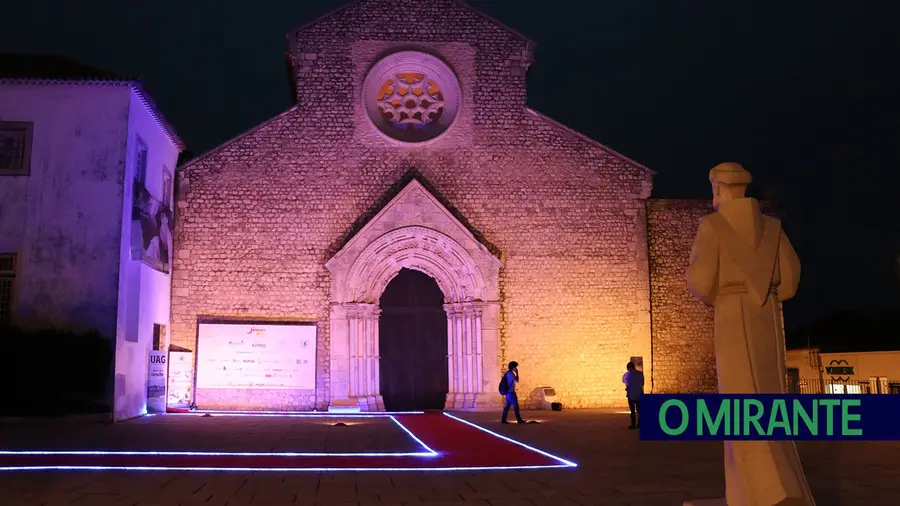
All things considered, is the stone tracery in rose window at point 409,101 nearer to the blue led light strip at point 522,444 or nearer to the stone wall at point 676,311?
the stone wall at point 676,311

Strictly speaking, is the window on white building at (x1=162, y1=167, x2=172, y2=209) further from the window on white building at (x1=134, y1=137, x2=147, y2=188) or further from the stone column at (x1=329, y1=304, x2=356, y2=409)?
the stone column at (x1=329, y1=304, x2=356, y2=409)

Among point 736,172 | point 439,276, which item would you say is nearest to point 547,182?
point 439,276

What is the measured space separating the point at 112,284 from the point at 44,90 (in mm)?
4167

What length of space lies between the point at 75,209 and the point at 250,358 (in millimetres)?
4941

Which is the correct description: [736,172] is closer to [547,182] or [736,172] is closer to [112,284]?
[112,284]

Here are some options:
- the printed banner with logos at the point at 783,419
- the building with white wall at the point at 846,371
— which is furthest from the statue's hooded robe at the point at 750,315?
the building with white wall at the point at 846,371

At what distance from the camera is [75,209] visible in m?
14.9

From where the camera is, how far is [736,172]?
449cm

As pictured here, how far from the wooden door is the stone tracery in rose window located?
3.77 meters

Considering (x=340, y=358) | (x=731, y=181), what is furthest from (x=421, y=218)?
(x=731, y=181)

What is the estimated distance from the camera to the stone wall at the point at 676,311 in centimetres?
1822

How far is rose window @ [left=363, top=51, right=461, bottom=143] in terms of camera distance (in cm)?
1884

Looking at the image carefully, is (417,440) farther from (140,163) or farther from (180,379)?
(140,163)

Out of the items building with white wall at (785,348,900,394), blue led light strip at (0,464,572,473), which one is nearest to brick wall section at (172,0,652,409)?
building with white wall at (785,348,900,394)
